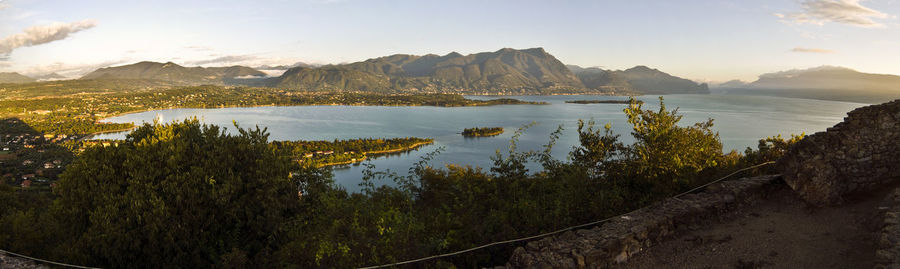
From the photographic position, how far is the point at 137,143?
9.05 metres

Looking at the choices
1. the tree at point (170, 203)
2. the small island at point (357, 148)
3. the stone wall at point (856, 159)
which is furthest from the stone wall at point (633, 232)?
the small island at point (357, 148)

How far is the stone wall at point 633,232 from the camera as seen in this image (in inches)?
230

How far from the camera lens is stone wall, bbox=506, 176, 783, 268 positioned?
5.85 m

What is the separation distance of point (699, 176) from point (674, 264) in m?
4.90

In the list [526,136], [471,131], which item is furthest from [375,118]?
[526,136]

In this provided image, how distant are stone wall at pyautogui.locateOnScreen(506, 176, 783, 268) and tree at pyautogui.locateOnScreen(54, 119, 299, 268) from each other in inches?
211

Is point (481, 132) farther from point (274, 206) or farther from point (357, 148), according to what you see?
point (274, 206)

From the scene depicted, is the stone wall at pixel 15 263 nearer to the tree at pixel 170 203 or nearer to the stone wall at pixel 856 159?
the tree at pixel 170 203

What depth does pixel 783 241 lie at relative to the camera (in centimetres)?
620

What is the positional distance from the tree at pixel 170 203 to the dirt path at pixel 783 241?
7.60m

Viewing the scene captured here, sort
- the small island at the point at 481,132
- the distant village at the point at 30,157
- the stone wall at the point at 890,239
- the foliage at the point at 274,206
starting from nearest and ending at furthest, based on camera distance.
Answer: the stone wall at the point at 890,239 → the foliage at the point at 274,206 → the distant village at the point at 30,157 → the small island at the point at 481,132

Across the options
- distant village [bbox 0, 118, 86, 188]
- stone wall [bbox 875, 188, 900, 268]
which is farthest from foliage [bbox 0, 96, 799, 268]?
distant village [bbox 0, 118, 86, 188]

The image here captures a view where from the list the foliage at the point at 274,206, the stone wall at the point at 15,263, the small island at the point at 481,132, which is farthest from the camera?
the small island at the point at 481,132

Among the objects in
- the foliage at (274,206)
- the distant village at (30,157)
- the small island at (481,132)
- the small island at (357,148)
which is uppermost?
the foliage at (274,206)
